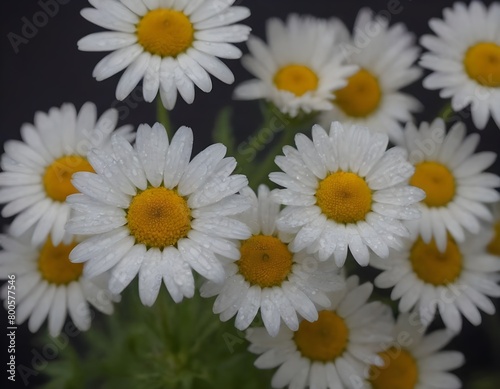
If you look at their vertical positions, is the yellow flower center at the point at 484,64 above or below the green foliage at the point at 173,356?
above

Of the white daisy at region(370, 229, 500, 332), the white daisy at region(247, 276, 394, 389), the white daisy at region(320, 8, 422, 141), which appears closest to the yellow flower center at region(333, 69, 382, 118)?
the white daisy at region(320, 8, 422, 141)

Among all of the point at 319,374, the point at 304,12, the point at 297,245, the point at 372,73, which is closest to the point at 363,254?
the point at 297,245

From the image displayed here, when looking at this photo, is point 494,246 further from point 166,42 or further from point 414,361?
point 166,42

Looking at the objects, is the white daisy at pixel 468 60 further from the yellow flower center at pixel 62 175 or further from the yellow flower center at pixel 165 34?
the yellow flower center at pixel 62 175

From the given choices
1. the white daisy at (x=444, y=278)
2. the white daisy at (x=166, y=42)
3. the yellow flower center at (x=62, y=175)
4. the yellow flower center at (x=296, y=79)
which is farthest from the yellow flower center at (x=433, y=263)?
the yellow flower center at (x=62, y=175)

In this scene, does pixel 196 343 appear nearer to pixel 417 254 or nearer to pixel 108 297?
pixel 108 297

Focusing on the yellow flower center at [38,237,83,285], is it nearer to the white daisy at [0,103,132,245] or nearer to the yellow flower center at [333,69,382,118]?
the white daisy at [0,103,132,245]
